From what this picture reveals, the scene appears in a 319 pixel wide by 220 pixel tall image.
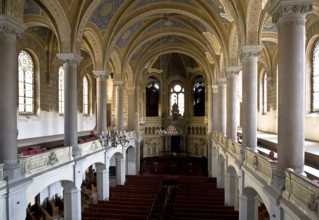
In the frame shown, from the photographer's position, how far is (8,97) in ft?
26.2

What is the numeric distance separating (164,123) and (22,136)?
20.4 m

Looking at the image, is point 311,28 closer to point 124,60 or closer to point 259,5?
point 259,5

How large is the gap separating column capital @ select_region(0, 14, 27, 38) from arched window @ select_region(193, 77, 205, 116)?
2771cm

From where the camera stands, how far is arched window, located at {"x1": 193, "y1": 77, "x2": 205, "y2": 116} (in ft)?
112

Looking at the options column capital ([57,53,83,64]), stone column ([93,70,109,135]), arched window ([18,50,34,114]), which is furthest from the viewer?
stone column ([93,70,109,135])

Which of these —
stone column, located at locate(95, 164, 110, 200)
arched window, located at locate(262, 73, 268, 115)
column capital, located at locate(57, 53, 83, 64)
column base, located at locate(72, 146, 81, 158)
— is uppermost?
column capital, located at locate(57, 53, 83, 64)

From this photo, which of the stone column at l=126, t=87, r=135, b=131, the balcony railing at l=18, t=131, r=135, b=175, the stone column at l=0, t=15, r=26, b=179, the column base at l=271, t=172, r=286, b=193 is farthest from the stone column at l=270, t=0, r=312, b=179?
the stone column at l=126, t=87, r=135, b=131

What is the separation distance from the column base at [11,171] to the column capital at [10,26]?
159 inches

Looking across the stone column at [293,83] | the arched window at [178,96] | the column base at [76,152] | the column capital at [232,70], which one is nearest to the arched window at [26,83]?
the column base at [76,152]

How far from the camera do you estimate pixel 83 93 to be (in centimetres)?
2583

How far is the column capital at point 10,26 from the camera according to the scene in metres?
7.65

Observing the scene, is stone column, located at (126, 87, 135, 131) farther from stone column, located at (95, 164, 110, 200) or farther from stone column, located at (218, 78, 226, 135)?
stone column, located at (218, 78, 226, 135)

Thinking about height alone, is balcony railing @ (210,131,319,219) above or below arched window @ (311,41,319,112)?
below

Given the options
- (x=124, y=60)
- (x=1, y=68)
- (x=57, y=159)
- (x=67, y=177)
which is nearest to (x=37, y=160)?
(x=57, y=159)
